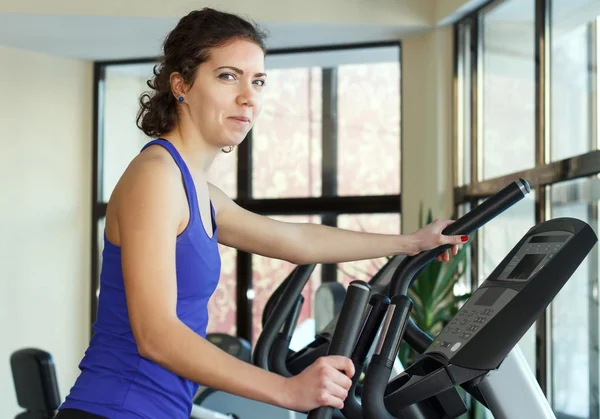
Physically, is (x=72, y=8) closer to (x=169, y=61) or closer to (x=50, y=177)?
(x=50, y=177)

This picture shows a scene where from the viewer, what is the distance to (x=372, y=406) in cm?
119

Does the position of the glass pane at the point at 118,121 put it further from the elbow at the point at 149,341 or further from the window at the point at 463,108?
the elbow at the point at 149,341

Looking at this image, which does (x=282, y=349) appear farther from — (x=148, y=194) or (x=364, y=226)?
(x=364, y=226)

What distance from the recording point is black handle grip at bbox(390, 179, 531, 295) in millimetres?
1510

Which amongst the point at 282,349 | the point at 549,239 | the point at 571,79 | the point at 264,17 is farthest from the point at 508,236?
the point at 549,239

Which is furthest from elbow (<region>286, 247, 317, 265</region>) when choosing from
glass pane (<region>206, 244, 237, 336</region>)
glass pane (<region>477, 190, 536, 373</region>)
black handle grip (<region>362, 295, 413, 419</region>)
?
glass pane (<region>206, 244, 237, 336</region>)

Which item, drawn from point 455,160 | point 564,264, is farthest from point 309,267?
point 455,160

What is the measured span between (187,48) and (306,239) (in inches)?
18.2

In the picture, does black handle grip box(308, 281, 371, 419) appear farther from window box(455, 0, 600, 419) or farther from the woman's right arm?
window box(455, 0, 600, 419)

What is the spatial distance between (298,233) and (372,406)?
555 mm

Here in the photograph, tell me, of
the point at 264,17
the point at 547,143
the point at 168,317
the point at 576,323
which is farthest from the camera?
the point at 264,17

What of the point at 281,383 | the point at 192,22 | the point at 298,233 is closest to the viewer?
the point at 281,383

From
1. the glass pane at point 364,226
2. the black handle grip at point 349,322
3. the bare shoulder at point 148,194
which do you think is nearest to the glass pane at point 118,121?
the glass pane at point 364,226

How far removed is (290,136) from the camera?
6266 millimetres
